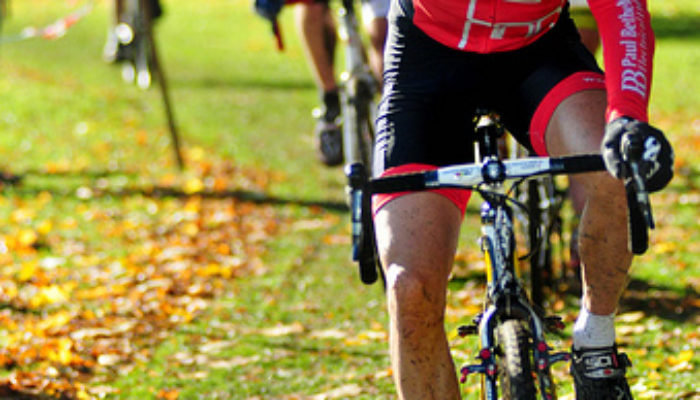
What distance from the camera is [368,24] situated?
541 cm

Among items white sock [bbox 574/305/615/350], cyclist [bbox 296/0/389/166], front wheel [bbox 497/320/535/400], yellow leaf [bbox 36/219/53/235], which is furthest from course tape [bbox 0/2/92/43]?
front wheel [bbox 497/320/535/400]

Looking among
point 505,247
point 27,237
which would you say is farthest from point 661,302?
point 27,237

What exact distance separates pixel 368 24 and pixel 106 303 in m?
2.11

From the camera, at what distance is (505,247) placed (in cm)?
268

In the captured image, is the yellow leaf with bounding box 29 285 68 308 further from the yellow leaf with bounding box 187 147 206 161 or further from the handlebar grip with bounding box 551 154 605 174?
the handlebar grip with bounding box 551 154 605 174

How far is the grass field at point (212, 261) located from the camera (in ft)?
14.5

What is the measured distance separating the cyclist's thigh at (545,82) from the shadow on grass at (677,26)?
12.8m

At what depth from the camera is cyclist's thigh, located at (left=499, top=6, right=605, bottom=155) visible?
2846 millimetres

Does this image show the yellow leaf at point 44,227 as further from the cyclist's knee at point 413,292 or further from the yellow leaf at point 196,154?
the cyclist's knee at point 413,292

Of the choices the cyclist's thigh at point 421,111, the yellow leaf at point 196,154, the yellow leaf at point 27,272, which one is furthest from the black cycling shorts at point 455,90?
the yellow leaf at point 196,154

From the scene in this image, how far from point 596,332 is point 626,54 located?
0.84 metres

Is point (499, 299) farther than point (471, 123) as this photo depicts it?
No

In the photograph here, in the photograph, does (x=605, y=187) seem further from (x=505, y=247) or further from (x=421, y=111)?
(x=421, y=111)

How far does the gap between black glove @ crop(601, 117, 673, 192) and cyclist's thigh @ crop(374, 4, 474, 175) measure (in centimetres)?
64
